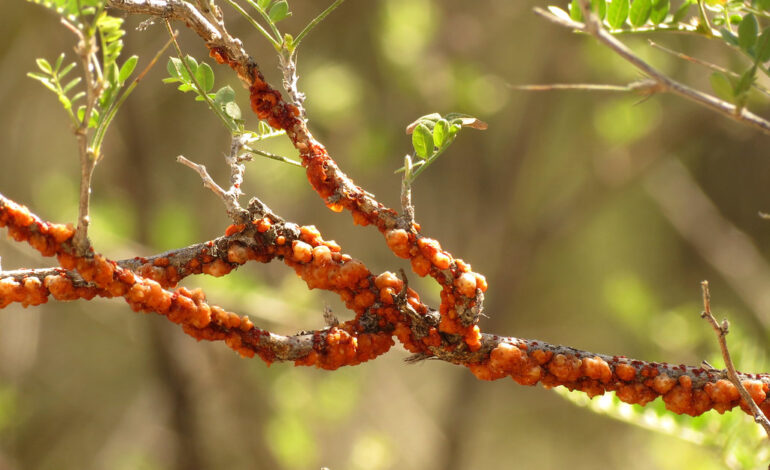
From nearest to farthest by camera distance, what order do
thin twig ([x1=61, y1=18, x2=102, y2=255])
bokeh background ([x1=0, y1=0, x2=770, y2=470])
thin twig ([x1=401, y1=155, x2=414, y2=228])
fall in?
1. thin twig ([x1=61, y1=18, x2=102, y2=255])
2. thin twig ([x1=401, y1=155, x2=414, y2=228])
3. bokeh background ([x1=0, y1=0, x2=770, y2=470])

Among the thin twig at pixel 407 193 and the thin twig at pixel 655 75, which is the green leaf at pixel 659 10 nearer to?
the thin twig at pixel 655 75

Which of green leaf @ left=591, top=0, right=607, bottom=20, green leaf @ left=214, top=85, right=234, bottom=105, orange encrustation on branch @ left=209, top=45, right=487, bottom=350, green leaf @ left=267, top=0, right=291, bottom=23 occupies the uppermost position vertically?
green leaf @ left=591, top=0, right=607, bottom=20

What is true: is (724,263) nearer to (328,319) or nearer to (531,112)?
(531,112)

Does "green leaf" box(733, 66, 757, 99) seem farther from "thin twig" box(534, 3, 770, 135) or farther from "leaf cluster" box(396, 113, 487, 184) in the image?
"leaf cluster" box(396, 113, 487, 184)

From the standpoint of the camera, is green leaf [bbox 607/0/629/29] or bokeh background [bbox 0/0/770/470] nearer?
green leaf [bbox 607/0/629/29]

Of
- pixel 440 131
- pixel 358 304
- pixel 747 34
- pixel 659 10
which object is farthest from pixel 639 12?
pixel 358 304

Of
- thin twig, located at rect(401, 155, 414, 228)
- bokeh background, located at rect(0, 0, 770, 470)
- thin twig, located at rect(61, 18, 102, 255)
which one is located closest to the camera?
thin twig, located at rect(61, 18, 102, 255)

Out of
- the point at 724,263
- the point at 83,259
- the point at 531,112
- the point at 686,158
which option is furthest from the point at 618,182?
the point at 83,259

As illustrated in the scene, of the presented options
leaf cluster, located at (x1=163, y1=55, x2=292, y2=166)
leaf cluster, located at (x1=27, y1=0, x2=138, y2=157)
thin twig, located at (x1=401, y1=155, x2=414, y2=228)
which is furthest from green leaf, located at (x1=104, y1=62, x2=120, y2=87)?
thin twig, located at (x1=401, y1=155, x2=414, y2=228)

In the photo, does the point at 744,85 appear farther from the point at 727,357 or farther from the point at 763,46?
the point at 727,357
